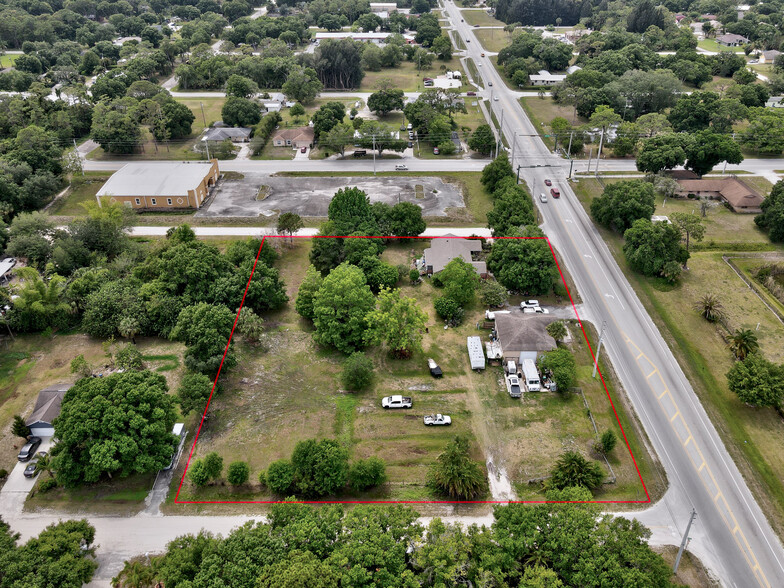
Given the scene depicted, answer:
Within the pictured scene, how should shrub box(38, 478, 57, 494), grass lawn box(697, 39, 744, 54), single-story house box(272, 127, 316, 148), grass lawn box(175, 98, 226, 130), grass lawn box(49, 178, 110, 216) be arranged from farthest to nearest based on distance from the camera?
A: grass lawn box(697, 39, 744, 54) < grass lawn box(175, 98, 226, 130) < single-story house box(272, 127, 316, 148) < grass lawn box(49, 178, 110, 216) < shrub box(38, 478, 57, 494)

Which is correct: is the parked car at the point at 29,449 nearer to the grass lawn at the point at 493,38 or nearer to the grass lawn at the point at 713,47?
the grass lawn at the point at 493,38

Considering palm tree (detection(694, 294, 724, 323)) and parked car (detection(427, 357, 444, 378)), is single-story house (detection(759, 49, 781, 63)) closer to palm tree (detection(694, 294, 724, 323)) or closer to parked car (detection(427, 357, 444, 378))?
palm tree (detection(694, 294, 724, 323))

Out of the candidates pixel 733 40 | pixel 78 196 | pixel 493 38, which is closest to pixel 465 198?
pixel 78 196

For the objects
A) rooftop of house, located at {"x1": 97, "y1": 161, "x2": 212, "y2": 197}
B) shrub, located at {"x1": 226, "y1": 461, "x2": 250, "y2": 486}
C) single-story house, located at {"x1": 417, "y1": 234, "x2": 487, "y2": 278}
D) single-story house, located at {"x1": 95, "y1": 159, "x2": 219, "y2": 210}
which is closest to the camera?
shrub, located at {"x1": 226, "y1": 461, "x2": 250, "y2": 486}

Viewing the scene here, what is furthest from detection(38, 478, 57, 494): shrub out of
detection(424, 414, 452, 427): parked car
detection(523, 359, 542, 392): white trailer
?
detection(523, 359, 542, 392): white trailer

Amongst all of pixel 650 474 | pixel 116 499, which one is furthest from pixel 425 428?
pixel 116 499

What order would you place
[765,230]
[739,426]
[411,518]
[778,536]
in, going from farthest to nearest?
[765,230] → [739,426] → [778,536] → [411,518]

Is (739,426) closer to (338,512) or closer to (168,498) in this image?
(338,512)
